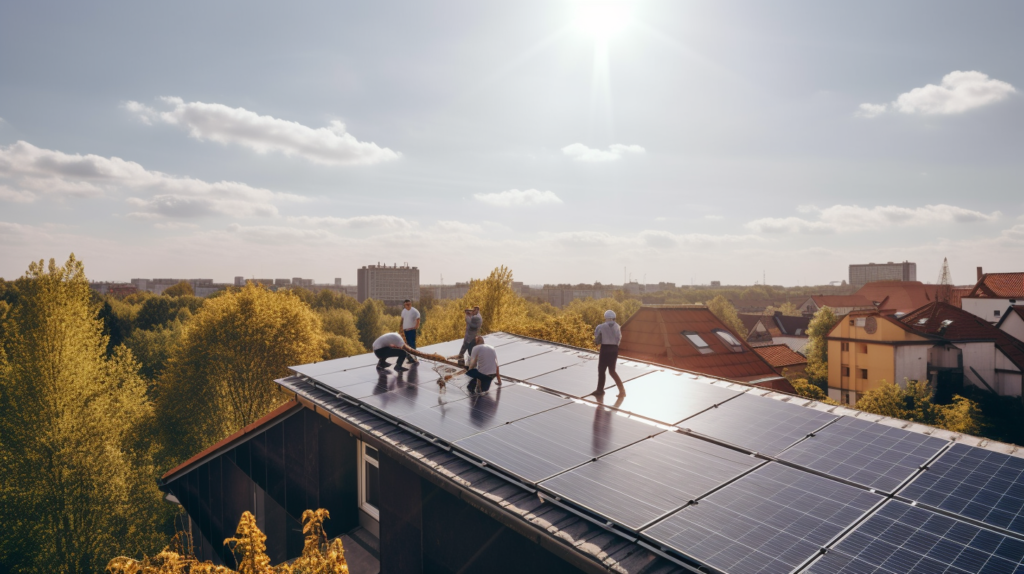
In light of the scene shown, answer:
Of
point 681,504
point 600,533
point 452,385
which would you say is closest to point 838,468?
point 681,504

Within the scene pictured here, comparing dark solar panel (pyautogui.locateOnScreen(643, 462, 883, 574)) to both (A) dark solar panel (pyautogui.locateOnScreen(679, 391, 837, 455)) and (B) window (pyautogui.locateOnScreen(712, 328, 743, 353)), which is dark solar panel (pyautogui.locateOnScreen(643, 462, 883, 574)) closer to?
(A) dark solar panel (pyautogui.locateOnScreen(679, 391, 837, 455))

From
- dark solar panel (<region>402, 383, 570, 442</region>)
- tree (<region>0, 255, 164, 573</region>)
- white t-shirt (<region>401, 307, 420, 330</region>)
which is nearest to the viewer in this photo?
dark solar panel (<region>402, 383, 570, 442</region>)

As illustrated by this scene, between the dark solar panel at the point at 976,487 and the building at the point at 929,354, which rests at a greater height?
the dark solar panel at the point at 976,487

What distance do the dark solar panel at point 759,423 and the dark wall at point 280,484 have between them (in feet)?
27.4

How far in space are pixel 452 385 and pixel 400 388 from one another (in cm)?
126

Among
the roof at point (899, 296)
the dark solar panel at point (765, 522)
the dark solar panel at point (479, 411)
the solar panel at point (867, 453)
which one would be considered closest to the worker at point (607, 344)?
the dark solar panel at point (479, 411)

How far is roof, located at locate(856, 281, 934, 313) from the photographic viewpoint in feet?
263

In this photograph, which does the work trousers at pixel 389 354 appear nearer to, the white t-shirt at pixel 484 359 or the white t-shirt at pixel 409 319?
the white t-shirt at pixel 409 319

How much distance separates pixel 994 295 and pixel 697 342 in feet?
181

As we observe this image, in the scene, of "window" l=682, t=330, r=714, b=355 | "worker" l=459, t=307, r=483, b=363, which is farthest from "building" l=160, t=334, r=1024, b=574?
"window" l=682, t=330, r=714, b=355

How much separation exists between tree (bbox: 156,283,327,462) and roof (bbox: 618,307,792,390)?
2523cm

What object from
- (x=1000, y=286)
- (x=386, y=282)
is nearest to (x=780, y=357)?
(x=1000, y=286)

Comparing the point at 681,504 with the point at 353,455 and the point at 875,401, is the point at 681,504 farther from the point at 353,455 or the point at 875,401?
the point at 875,401

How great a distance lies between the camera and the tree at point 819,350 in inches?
1949
